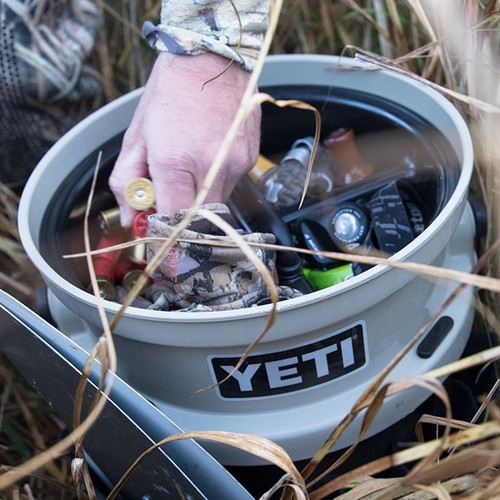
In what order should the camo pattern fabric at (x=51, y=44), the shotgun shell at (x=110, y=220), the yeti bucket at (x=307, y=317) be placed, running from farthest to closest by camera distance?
1. the camo pattern fabric at (x=51, y=44)
2. the shotgun shell at (x=110, y=220)
3. the yeti bucket at (x=307, y=317)

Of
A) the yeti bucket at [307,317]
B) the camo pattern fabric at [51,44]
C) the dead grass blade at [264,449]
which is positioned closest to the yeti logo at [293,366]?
the yeti bucket at [307,317]

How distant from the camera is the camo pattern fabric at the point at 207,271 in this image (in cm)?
72

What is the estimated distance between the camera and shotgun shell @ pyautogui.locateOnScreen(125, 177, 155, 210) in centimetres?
81

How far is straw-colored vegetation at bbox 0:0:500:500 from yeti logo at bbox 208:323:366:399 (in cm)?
7

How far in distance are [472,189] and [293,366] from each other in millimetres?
515

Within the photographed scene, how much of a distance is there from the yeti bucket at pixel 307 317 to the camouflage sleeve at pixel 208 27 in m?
0.18

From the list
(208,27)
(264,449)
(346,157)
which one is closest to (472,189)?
(346,157)

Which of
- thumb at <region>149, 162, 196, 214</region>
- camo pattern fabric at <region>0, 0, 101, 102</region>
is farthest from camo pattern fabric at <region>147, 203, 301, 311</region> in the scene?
camo pattern fabric at <region>0, 0, 101, 102</region>

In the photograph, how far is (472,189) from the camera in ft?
3.59

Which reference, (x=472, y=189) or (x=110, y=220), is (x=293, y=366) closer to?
(x=110, y=220)

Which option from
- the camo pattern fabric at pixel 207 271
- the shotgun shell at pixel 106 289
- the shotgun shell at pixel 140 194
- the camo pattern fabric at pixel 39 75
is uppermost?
the camo pattern fabric at pixel 39 75

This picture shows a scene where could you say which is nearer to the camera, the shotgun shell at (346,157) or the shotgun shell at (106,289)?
the shotgun shell at (106,289)

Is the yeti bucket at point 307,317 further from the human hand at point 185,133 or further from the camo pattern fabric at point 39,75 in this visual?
the camo pattern fabric at point 39,75

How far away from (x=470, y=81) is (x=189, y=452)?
1.74 ft
